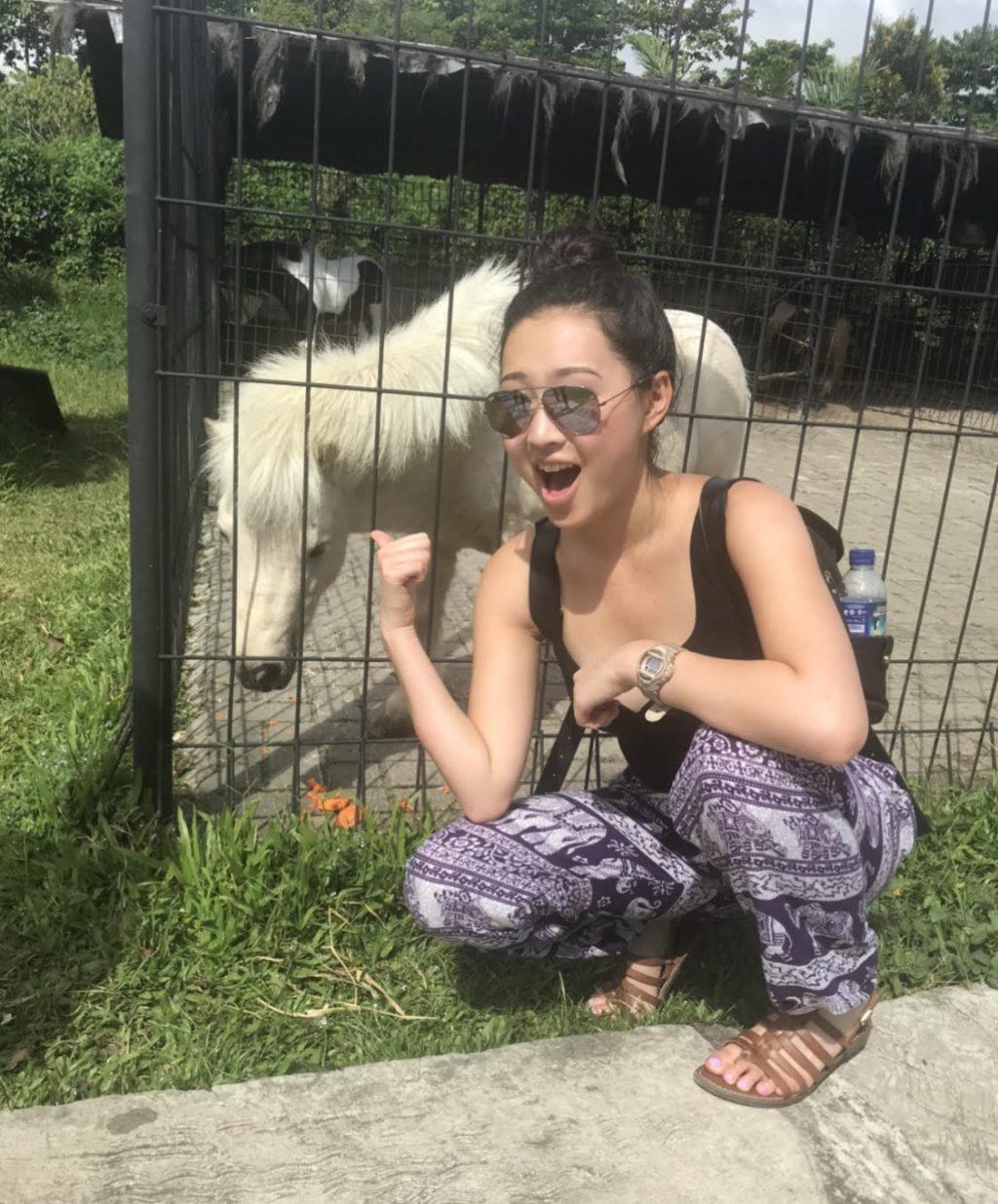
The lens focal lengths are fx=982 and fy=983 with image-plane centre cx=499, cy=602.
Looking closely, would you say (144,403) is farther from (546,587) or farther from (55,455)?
(55,455)

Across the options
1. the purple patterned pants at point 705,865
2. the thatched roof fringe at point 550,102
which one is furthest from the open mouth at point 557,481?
the thatched roof fringe at point 550,102

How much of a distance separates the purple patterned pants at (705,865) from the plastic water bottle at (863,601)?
293 millimetres

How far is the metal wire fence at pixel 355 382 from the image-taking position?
2.33 meters

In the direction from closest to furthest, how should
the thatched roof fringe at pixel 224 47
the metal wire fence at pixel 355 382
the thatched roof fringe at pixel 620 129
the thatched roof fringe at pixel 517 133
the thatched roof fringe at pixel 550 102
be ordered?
the metal wire fence at pixel 355 382
the thatched roof fringe at pixel 550 102
the thatched roof fringe at pixel 620 129
the thatched roof fringe at pixel 224 47
the thatched roof fringe at pixel 517 133

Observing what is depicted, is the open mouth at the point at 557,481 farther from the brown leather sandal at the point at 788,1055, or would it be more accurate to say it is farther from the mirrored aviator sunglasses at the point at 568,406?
the brown leather sandal at the point at 788,1055

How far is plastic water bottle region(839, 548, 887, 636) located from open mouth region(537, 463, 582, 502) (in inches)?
23.9

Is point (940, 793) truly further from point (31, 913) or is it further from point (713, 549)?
point (31, 913)

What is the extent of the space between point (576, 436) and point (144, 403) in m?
1.16

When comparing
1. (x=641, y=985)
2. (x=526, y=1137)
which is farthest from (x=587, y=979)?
(x=526, y=1137)

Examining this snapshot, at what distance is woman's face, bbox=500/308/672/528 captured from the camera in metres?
1.75

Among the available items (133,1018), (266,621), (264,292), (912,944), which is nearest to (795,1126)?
(912,944)

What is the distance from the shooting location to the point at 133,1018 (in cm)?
208

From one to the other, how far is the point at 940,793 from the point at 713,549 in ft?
5.75

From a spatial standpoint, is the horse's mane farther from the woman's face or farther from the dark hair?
the woman's face
